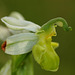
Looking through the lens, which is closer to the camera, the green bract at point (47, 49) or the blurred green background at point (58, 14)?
the green bract at point (47, 49)

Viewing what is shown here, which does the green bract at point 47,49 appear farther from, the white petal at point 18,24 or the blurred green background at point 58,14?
the blurred green background at point 58,14

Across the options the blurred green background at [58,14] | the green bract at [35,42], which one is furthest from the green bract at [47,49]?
the blurred green background at [58,14]

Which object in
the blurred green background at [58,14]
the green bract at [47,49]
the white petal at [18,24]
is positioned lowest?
the blurred green background at [58,14]

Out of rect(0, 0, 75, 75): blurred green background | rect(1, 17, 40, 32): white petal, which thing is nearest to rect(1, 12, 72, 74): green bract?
rect(1, 17, 40, 32): white petal

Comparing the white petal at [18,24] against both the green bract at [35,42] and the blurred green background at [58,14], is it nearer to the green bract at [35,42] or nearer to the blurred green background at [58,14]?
the green bract at [35,42]

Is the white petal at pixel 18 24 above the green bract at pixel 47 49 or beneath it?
above

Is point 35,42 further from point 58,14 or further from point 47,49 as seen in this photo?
point 58,14

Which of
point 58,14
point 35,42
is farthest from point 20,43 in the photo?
point 58,14

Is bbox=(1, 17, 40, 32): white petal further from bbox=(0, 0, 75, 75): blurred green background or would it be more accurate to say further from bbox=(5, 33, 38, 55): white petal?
bbox=(0, 0, 75, 75): blurred green background

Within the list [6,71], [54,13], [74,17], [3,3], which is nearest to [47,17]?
[54,13]
